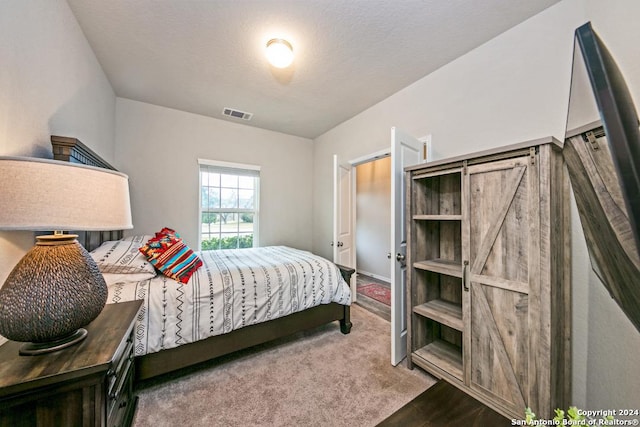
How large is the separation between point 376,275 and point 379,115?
320cm

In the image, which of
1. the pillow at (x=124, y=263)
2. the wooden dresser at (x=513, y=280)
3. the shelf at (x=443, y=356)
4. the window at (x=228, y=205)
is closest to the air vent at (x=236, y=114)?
the window at (x=228, y=205)

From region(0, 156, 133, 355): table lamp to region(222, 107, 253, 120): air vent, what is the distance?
110 inches

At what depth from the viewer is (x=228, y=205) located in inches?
157

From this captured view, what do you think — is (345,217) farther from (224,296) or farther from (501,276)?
(501,276)

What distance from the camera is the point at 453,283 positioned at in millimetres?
2203

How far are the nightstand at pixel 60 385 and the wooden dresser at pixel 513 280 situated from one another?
203 centimetres

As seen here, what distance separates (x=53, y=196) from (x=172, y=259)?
1.35 metres

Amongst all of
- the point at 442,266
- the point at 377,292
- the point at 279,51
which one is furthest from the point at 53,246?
the point at 377,292

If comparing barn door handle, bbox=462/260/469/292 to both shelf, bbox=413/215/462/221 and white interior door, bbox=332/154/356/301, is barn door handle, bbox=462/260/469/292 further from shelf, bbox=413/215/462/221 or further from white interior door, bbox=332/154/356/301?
white interior door, bbox=332/154/356/301

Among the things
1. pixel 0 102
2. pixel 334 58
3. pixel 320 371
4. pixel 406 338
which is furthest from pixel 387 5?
pixel 320 371

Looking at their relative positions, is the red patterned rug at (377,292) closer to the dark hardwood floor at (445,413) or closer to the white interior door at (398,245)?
the white interior door at (398,245)

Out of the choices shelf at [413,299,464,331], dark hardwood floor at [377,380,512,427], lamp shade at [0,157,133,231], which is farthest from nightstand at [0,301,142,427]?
shelf at [413,299,464,331]

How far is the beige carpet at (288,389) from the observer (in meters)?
1.59

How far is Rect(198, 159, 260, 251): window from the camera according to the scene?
12.3 feet
